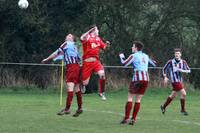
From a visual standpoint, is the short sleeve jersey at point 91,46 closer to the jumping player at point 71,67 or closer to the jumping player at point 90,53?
the jumping player at point 90,53

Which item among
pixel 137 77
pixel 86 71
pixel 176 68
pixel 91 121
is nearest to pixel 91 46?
pixel 86 71

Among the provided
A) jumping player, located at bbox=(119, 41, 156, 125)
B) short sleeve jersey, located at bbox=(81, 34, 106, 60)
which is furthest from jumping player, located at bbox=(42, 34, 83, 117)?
jumping player, located at bbox=(119, 41, 156, 125)

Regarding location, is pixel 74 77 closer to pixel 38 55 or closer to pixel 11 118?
pixel 11 118

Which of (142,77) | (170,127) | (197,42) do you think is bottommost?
(170,127)

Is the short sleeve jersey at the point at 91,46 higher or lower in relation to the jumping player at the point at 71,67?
higher

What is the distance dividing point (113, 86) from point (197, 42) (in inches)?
248

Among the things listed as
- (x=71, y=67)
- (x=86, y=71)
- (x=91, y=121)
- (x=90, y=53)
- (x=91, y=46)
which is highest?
(x=91, y=46)

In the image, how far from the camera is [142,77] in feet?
51.2

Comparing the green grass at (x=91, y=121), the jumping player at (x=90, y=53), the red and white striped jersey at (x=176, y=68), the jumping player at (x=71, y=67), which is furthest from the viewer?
the red and white striped jersey at (x=176, y=68)

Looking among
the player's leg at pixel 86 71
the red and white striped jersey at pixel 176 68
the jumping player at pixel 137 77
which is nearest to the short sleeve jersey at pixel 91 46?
the player's leg at pixel 86 71

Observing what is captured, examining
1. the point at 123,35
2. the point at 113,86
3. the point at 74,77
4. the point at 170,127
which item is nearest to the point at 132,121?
the point at 170,127

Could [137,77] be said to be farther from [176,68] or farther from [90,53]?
[176,68]

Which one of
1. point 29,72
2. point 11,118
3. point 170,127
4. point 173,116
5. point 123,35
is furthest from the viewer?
point 123,35

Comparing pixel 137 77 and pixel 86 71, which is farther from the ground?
pixel 86 71
